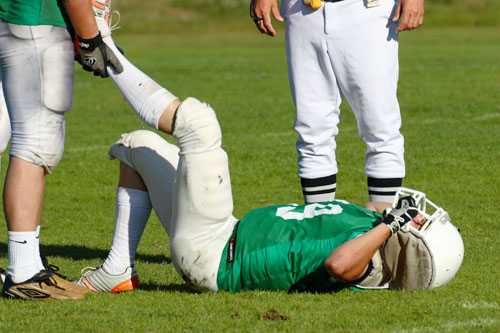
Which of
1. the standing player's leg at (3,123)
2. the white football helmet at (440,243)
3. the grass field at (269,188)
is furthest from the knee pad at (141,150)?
the white football helmet at (440,243)

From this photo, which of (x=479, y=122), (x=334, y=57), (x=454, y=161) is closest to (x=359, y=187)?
(x=454, y=161)

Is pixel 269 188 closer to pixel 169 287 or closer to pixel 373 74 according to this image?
pixel 373 74

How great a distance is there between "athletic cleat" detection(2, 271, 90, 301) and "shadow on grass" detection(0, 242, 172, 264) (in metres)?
1.22

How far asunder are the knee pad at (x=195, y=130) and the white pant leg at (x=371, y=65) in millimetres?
1515

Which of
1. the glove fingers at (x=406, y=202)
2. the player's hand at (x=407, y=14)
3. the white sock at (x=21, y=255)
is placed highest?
the player's hand at (x=407, y=14)

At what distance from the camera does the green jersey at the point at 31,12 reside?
484cm

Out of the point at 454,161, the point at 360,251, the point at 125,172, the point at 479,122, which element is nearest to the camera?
the point at 360,251

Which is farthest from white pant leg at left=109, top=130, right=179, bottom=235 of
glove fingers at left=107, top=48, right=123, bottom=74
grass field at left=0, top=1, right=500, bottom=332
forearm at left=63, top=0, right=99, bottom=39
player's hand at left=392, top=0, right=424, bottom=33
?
player's hand at left=392, top=0, right=424, bottom=33

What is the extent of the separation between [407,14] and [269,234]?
2.00m

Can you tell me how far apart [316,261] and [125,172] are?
1.18 metres

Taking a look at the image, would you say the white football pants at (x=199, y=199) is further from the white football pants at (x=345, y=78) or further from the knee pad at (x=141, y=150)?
the white football pants at (x=345, y=78)

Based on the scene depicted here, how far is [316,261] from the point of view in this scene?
15.0ft

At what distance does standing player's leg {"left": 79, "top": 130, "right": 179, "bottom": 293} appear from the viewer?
16.0ft

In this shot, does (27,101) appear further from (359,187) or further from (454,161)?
(454,161)
